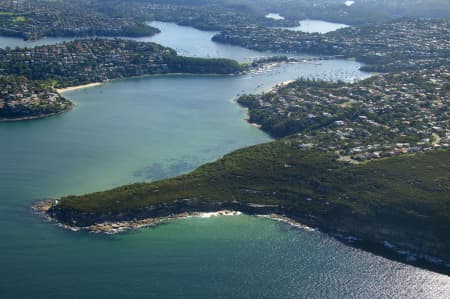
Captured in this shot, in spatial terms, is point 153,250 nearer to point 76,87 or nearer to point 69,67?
point 76,87

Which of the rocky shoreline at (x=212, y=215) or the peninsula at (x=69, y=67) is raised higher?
the peninsula at (x=69, y=67)

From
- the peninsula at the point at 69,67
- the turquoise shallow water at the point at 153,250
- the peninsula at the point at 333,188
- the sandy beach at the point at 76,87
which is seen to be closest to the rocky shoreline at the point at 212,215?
the peninsula at the point at 333,188

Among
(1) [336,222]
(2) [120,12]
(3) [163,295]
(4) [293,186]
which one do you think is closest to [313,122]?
(4) [293,186]

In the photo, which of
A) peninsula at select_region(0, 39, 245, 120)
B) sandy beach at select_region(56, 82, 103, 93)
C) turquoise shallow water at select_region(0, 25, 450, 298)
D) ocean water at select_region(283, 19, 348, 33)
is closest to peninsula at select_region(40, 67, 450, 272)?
turquoise shallow water at select_region(0, 25, 450, 298)

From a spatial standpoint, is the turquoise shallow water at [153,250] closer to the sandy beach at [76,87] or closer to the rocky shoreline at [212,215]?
the rocky shoreline at [212,215]

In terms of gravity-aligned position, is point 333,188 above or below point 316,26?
below

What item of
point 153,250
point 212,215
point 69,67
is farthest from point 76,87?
point 153,250

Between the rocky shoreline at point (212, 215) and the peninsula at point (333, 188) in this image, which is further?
the peninsula at point (333, 188)
